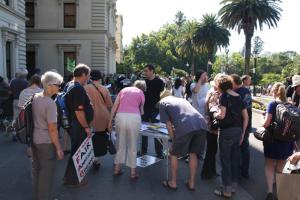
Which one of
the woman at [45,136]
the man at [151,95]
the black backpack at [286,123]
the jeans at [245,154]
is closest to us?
the woman at [45,136]

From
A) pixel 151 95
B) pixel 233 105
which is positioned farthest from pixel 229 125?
pixel 151 95

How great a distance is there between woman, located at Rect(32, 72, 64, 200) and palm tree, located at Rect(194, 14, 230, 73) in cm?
5001

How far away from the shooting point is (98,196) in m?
6.64

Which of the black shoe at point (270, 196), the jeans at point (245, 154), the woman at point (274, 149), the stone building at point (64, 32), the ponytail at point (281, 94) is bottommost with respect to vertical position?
the black shoe at point (270, 196)

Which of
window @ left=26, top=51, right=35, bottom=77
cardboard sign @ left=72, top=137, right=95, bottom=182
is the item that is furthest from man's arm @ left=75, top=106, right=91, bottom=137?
window @ left=26, top=51, right=35, bottom=77

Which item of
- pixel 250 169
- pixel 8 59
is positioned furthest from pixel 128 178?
pixel 8 59

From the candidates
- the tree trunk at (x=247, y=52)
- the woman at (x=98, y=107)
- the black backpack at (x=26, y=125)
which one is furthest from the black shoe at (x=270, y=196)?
the tree trunk at (x=247, y=52)

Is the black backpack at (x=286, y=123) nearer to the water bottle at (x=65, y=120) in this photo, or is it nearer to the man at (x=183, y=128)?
the man at (x=183, y=128)

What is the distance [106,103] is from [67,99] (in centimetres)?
113

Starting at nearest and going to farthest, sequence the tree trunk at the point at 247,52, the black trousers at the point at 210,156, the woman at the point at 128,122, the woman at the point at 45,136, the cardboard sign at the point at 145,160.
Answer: the woman at the point at 45,136 < the woman at the point at 128,122 < the black trousers at the point at 210,156 < the cardboard sign at the point at 145,160 < the tree trunk at the point at 247,52

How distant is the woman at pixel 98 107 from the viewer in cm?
775

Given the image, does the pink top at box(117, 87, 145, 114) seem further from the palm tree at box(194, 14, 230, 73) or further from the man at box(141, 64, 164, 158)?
the palm tree at box(194, 14, 230, 73)

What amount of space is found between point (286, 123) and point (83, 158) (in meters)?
3.13

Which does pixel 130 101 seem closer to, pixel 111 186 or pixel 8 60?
pixel 111 186
